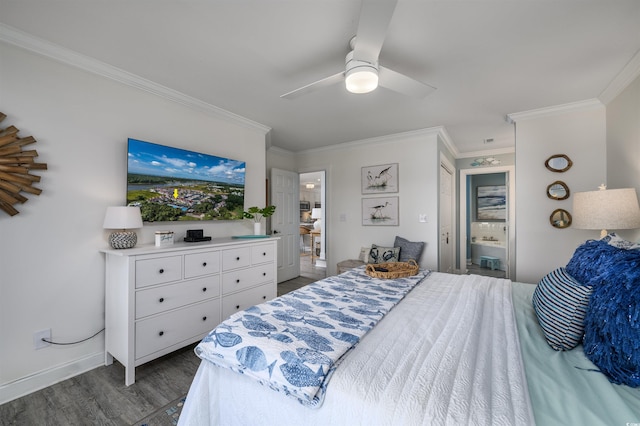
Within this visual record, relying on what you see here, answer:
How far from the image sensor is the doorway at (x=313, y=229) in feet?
17.4

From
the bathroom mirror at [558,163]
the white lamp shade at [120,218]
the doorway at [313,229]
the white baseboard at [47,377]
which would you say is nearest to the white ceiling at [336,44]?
the bathroom mirror at [558,163]

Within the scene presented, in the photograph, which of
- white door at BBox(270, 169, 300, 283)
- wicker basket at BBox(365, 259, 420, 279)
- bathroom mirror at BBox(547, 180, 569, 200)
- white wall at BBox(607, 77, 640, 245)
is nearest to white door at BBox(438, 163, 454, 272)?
bathroom mirror at BBox(547, 180, 569, 200)

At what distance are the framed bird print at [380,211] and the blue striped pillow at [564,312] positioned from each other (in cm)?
278

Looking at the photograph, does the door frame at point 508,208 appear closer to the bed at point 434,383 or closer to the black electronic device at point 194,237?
the bed at point 434,383

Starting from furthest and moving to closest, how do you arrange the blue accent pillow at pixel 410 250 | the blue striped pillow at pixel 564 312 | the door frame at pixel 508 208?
the door frame at pixel 508 208 < the blue accent pillow at pixel 410 250 < the blue striped pillow at pixel 564 312

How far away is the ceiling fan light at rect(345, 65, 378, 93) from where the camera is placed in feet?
5.45

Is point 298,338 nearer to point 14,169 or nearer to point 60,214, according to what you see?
point 60,214

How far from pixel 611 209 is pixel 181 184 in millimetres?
3757

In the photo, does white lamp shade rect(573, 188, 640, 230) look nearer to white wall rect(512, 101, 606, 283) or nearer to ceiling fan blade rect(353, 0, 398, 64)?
white wall rect(512, 101, 606, 283)

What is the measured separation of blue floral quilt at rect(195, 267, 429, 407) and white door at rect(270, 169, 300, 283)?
9.54 ft

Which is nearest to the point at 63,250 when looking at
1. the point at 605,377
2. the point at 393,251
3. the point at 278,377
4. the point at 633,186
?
the point at 278,377

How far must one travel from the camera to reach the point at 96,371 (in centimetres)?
207

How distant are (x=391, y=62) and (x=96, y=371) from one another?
136 inches

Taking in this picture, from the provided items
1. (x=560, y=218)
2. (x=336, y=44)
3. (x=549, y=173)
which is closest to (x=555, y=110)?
(x=549, y=173)
